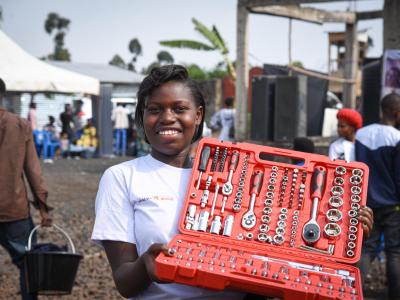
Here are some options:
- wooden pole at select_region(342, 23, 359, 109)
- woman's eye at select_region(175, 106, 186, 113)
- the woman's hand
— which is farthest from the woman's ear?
wooden pole at select_region(342, 23, 359, 109)

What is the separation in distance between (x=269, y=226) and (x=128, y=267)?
1.73 ft

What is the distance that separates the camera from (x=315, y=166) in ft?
8.37

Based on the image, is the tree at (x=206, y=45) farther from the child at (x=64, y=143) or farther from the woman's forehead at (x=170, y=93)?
the woman's forehead at (x=170, y=93)

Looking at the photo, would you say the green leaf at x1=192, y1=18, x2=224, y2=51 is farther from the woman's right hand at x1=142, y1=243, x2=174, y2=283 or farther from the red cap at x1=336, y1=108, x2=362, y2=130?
the woman's right hand at x1=142, y1=243, x2=174, y2=283

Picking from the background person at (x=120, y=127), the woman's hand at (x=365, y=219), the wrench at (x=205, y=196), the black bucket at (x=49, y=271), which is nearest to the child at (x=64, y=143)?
the background person at (x=120, y=127)

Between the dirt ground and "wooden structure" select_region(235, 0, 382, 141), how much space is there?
312 centimetres


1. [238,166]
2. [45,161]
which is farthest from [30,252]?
[45,161]

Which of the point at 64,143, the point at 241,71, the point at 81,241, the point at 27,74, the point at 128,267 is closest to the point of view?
the point at 128,267

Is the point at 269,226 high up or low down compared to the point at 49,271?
up

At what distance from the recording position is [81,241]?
8422 mm

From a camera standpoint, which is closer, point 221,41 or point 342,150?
point 342,150

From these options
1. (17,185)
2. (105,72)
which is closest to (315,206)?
(17,185)

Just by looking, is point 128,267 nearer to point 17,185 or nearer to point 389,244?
point 17,185

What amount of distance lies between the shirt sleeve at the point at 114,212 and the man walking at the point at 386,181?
3.80 meters
